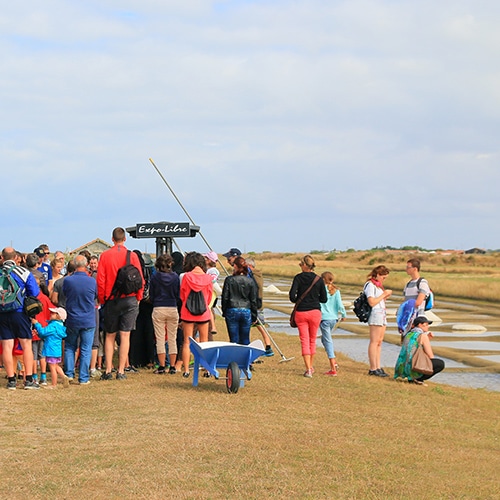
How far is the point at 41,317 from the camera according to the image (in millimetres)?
11914

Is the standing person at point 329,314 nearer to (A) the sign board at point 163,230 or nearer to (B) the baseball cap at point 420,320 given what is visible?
(B) the baseball cap at point 420,320

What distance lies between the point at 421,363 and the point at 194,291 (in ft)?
12.7

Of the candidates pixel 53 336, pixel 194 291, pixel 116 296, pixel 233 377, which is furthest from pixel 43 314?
pixel 233 377


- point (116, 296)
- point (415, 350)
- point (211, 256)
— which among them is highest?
point (211, 256)

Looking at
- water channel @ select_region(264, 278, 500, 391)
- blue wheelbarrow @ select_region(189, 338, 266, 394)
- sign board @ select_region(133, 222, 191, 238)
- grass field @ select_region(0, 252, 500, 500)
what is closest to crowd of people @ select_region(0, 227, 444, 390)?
sign board @ select_region(133, 222, 191, 238)

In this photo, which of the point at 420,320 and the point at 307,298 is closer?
the point at 307,298

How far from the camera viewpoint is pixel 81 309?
1192 cm

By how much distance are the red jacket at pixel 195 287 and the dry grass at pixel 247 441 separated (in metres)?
0.98

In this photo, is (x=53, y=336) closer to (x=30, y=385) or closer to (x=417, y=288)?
(x=30, y=385)

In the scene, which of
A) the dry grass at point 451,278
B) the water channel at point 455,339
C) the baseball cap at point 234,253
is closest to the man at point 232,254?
the baseball cap at point 234,253

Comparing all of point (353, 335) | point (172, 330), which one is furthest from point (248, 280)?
point (353, 335)

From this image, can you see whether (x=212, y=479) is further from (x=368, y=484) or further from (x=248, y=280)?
(x=248, y=280)

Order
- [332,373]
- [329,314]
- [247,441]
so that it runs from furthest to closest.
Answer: [329,314] → [332,373] → [247,441]

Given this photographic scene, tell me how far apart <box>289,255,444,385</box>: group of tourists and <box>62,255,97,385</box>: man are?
3081 mm
